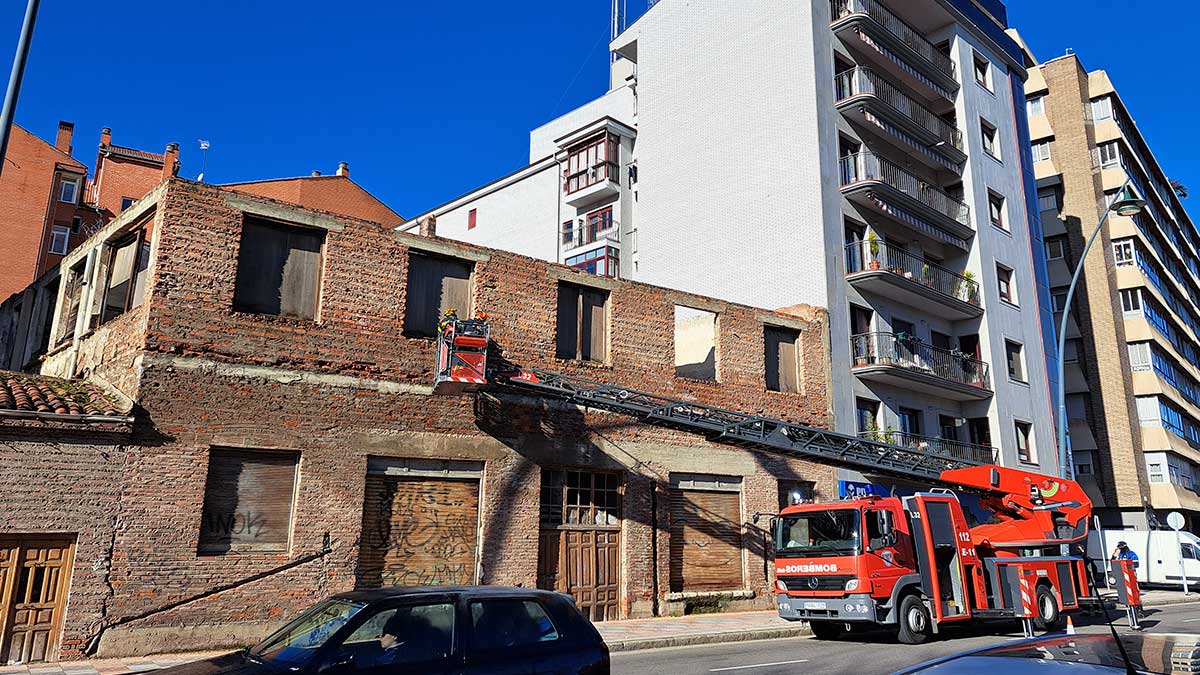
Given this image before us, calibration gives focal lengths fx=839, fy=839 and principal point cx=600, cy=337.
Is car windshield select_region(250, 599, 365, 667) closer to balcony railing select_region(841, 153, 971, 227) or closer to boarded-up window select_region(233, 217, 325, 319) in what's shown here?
boarded-up window select_region(233, 217, 325, 319)

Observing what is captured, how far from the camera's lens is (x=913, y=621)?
47.8ft

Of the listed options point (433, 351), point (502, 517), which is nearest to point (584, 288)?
point (433, 351)

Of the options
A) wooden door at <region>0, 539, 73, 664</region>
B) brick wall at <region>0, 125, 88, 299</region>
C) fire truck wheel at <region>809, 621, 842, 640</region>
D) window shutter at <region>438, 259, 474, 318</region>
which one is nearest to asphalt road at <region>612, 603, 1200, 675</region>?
fire truck wheel at <region>809, 621, 842, 640</region>

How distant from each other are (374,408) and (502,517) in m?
3.29

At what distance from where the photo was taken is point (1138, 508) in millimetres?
38594

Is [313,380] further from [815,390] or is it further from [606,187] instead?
[606,187]

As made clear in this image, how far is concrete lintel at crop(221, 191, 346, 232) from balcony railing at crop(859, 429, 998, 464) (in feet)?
49.5

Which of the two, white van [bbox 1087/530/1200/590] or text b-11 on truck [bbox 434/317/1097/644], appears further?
white van [bbox 1087/530/1200/590]

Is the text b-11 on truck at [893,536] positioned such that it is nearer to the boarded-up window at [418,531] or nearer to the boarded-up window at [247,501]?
the boarded-up window at [418,531]

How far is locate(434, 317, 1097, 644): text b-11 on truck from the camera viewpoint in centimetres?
1461

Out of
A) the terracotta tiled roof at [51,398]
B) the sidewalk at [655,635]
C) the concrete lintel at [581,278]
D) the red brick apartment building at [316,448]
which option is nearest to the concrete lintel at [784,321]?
the red brick apartment building at [316,448]

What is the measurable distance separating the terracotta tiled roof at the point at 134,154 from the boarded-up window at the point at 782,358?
48.0 meters

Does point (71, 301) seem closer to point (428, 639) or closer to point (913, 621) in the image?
point (428, 639)

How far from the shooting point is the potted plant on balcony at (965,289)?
29141 mm
